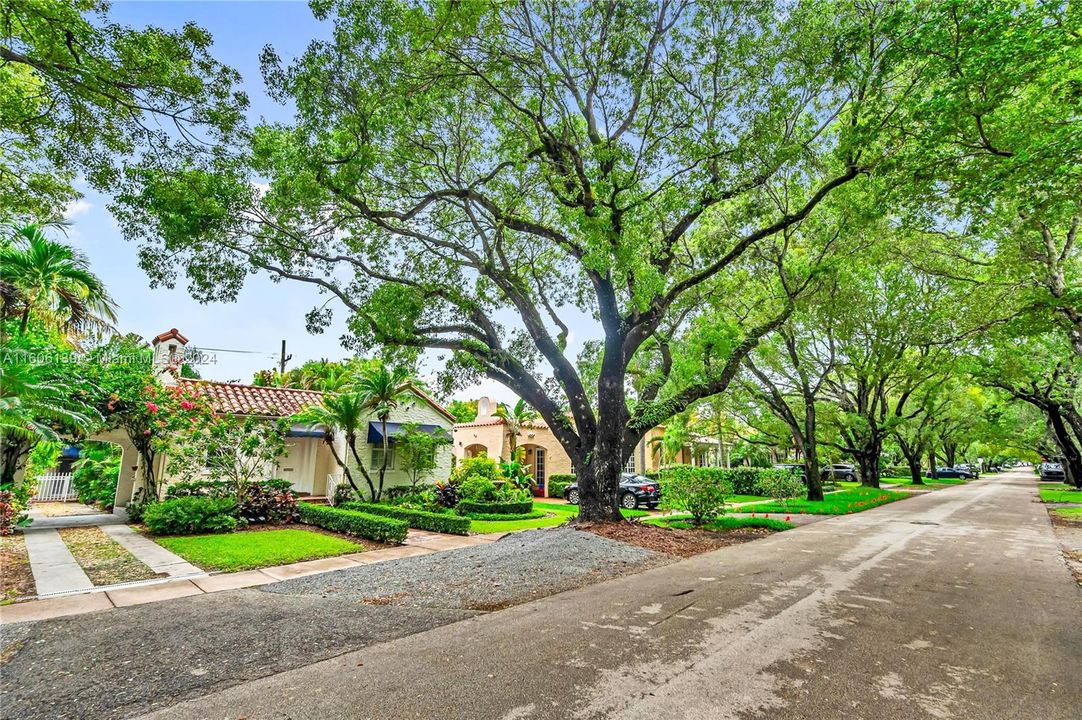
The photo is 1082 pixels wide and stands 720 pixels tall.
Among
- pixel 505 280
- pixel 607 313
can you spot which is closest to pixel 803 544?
pixel 607 313

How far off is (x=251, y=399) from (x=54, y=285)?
644 cm

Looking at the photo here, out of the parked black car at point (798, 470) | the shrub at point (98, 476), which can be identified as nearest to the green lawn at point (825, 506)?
the parked black car at point (798, 470)

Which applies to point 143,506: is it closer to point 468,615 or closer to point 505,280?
point 505,280

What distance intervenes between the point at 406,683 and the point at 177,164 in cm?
882

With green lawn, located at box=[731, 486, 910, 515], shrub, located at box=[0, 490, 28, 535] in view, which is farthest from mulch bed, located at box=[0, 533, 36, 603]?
green lawn, located at box=[731, 486, 910, 515]

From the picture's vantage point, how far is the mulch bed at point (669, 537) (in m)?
10.3

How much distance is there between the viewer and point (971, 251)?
1673 centimetres

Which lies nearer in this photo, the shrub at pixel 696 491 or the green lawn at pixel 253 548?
the green lawn at pixel 253 548

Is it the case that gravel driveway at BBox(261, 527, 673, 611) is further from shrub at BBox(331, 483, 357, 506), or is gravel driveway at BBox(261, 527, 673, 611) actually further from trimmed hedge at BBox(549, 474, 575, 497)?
trimmed hedge at BBox(549, 474, 575, 497)

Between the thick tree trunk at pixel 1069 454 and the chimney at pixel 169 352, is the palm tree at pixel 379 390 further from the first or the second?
the thick tree trunk at pixel 1069 454

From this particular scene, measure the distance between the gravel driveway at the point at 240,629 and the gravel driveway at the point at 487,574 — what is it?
26 mm

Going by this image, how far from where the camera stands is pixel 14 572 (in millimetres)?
8008

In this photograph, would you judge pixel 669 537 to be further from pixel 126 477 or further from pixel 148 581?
pixel 126 477

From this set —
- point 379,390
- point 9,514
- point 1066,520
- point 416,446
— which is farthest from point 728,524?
point 9,514
